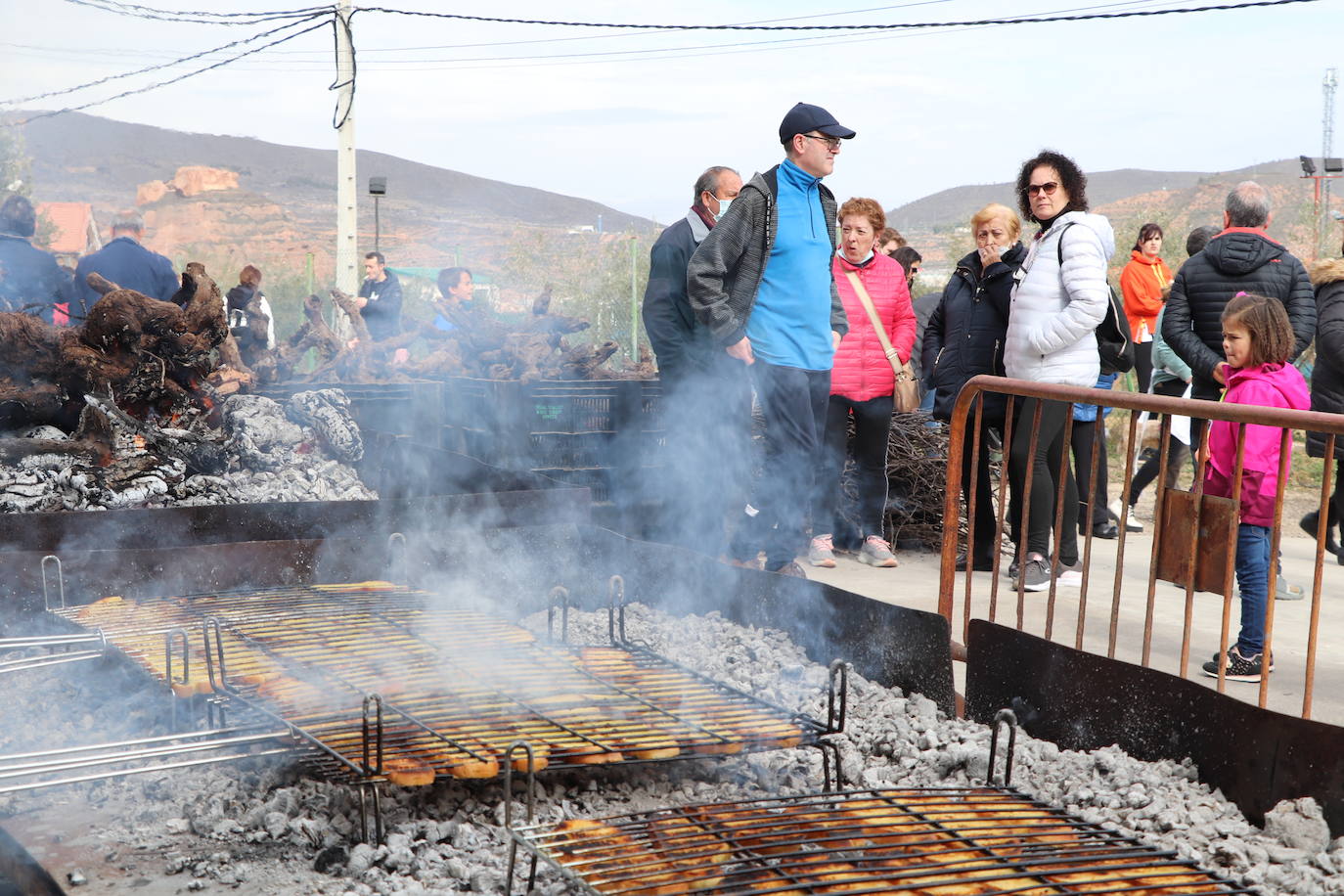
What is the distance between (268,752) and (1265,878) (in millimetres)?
2500

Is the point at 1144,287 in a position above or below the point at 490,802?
above

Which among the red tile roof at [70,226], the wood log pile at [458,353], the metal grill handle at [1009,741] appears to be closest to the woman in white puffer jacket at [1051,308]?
the metal grill handle at [1009,741]

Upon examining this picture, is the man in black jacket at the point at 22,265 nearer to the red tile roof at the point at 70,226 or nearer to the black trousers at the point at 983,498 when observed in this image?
the black trousers at the point at 983,498

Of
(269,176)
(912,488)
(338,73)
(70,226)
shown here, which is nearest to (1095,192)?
(269,176)

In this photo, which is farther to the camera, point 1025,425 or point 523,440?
point 523,440

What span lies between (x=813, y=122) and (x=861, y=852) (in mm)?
3899

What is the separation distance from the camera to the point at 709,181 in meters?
6.33

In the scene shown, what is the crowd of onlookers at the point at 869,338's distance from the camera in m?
5.67

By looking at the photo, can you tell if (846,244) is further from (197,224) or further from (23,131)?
(197,224)

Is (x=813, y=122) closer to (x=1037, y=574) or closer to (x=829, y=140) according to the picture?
(x=829, y=140)

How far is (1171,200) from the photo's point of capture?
2594 inches

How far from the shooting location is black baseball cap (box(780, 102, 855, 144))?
18.3ft

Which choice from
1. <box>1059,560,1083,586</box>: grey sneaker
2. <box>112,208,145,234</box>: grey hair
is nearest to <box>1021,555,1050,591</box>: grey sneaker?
<box>1059,560,1083,586</box>: grey sneaker

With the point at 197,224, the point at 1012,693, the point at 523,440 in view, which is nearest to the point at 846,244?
the point at 523,440
